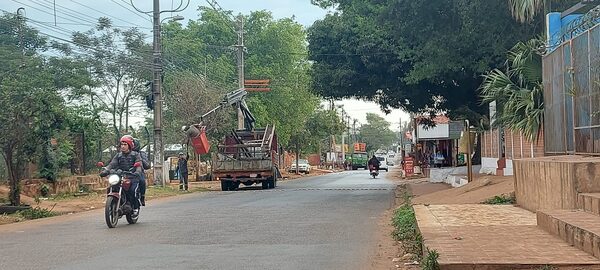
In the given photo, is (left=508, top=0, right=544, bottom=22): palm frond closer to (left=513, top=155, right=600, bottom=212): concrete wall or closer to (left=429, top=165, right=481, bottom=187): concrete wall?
(left=513, top=155, right=600, bottom=212): concrete wall

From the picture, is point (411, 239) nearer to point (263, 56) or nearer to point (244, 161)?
point (244, 161)

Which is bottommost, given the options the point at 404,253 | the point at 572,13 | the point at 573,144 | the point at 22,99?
the point at 404,253

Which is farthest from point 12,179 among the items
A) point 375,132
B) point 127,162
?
point 375,132

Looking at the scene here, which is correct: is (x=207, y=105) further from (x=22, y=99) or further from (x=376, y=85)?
(x=22, y=99)

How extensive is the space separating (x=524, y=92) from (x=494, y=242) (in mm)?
9898

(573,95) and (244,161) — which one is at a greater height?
(573,95)

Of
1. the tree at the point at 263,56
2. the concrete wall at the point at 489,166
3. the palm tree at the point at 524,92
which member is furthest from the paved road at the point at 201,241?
the tree at the point at 263,56

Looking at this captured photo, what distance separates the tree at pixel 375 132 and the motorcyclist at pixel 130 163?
139943 mm

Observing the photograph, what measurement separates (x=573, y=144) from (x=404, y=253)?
5842mm

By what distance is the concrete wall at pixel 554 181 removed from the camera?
32.6 ft

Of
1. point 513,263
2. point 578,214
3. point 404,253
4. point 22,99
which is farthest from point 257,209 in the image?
point 513,263

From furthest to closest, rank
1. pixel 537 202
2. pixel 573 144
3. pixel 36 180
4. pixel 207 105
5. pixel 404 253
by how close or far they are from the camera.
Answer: pixel 207 105 < pixel 36 180 < pixel 573 144 < pixel 537 202 < pixel 404 253

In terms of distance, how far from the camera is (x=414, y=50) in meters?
25.2

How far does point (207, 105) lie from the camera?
40.6m
